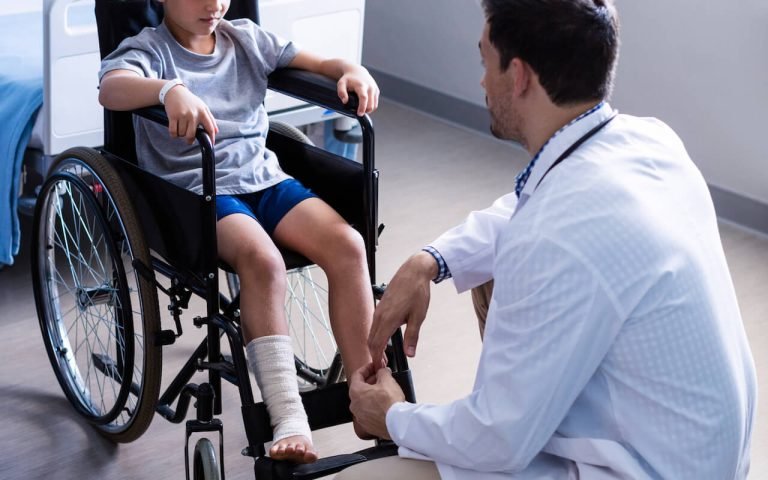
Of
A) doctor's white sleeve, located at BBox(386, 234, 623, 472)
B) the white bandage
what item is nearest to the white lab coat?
doctor's white sleeve, located at BBox(386, 234, 623, 472)

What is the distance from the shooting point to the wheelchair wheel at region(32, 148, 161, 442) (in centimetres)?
193

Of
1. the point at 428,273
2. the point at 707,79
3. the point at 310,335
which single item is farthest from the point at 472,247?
the point at 707,79

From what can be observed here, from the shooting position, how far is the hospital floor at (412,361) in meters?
2.18

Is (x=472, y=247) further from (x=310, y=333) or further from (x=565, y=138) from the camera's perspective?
(x=310, y=333)

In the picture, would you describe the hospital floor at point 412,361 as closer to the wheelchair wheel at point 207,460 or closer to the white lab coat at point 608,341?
the wheelchair wheel at point 207,460

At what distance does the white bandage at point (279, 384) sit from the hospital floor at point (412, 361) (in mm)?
424

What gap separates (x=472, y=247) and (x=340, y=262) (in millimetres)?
272

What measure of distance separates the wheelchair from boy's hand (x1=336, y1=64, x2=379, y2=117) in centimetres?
2

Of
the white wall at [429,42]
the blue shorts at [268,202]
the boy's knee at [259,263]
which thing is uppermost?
the blue shorts at [268,202]

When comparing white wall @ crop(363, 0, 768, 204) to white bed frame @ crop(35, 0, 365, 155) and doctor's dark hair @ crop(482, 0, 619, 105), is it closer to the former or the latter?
white bed frame @ crop(35, 0, 365, 155)

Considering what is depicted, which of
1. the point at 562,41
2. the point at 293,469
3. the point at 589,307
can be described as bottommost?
the point at 293,469

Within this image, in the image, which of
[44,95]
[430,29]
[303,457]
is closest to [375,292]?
[303,457]

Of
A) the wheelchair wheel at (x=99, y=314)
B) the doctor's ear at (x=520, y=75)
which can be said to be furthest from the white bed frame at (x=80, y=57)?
the doctor's ear at (x=520, y=75)

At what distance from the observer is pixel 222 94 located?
212 centimetres
